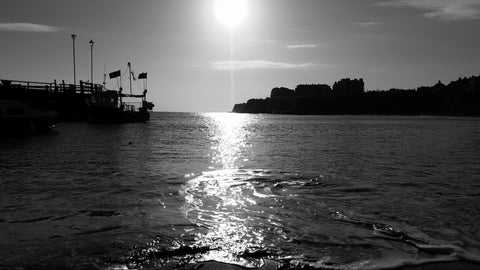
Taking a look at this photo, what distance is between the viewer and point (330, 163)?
20.0 meters

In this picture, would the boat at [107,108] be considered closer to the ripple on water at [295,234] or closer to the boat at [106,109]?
the boat at [106,109]

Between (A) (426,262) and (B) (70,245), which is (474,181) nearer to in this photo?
(A) (426,262)

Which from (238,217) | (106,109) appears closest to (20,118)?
(106,109)

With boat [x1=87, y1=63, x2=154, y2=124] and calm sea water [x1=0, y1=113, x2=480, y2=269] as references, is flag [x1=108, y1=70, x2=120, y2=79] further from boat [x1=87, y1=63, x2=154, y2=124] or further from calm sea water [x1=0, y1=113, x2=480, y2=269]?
calm sea water [x1=0, y1=113, x2=480, y2=269]

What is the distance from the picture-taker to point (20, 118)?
144 feet

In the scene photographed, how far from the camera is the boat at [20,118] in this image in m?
42.0

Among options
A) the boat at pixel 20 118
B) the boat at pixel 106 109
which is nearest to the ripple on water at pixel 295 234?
the boat at pixel 20 118

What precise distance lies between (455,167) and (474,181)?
4329 millimetres

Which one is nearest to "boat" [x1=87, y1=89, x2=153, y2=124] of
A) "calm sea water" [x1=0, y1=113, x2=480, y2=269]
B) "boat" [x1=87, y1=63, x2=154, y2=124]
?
"boat" [x1=87, y1=63, x2=154, y2=124]

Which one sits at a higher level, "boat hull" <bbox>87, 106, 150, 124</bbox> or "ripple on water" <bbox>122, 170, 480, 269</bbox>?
"boat hull" <bbox>87, 106, 150, 124</bbox>

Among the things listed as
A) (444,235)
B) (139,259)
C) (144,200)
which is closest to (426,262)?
(444,235)

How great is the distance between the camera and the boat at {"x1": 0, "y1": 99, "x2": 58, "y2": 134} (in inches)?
1654

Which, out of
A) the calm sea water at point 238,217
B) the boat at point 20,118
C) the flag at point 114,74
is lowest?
the calm sea water at point 238,217

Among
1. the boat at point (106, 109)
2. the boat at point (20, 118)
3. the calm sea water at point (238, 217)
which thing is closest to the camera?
the calm sea water at point (238, 217)
